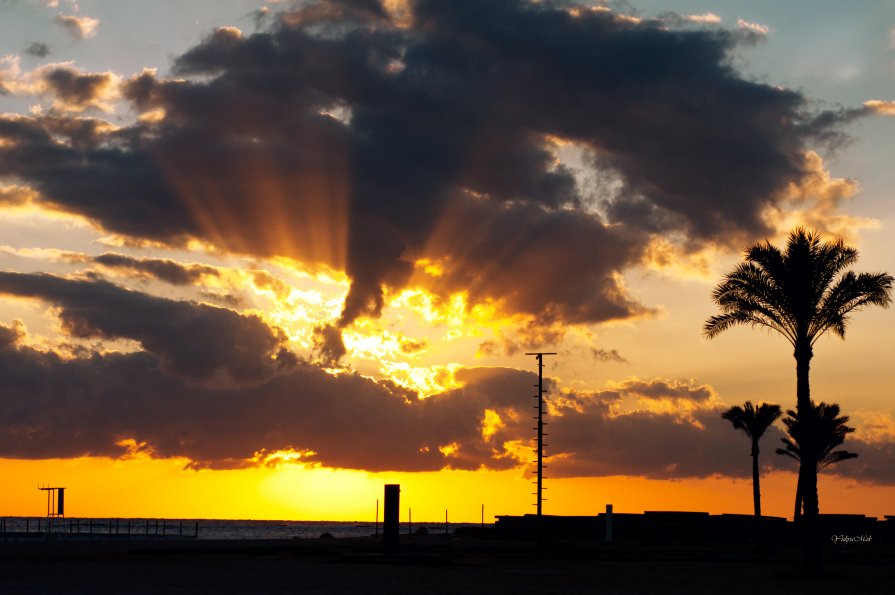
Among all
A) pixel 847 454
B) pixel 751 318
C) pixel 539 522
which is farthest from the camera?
pixel 847 454

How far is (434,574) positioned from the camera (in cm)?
4028

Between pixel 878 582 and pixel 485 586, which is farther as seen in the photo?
pixel 878 582

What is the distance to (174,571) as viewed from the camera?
4084 cm

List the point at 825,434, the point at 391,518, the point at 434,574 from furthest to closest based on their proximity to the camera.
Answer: the point at 825,434, the point at 391,518, the point at 434,574

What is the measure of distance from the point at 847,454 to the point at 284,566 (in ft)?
185

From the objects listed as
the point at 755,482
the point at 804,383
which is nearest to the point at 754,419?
the point at 755,482

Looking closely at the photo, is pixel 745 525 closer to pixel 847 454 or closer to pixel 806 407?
pixel 847 454

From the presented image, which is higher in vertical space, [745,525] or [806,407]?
[806,407]

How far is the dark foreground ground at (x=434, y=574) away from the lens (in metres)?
33.4

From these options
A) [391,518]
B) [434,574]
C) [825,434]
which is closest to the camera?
[434,574]

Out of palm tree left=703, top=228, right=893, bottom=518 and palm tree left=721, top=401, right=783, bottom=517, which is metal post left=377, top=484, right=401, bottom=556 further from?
palm tree left=721, top=401, right=783, bottom=517

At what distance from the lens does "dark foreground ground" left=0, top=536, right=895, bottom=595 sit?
33.4 meters

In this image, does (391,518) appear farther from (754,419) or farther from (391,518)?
(754,419)

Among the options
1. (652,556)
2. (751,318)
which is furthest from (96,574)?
(652,556)
